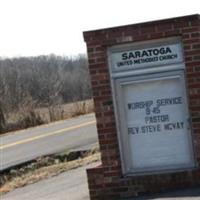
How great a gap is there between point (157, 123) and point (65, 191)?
2.95 meters

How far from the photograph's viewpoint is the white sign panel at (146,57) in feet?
32.7

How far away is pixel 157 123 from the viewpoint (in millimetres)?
10188

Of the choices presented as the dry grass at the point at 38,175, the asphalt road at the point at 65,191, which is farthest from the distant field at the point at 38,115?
the asphalt road at the point at 65,191

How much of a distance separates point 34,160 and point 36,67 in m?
68.0

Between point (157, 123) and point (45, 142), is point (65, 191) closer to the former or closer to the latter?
point (157, 123)

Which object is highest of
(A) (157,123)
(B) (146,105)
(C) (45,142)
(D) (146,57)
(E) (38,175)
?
(D) (146,57)

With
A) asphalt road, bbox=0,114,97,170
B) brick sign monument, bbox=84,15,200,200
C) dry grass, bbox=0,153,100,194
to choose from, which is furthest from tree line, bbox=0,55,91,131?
brick sign monument, bbox=84,15,200,200

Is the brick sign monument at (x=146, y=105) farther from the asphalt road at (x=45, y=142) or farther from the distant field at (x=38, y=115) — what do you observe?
the distant field at (x=38, y=115)

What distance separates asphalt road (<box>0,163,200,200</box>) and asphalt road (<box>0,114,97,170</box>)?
4295 mm

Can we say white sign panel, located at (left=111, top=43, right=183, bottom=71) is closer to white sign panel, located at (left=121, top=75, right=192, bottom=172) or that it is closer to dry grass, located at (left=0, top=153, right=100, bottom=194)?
white sign panel, located at (left=121, top=75, right=192, bottom=172)

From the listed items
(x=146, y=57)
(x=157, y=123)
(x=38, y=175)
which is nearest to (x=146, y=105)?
(x=157, y=123)

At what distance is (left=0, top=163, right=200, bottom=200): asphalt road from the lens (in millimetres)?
9766

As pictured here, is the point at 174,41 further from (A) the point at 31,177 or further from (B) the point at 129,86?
(A) the point at 31,177

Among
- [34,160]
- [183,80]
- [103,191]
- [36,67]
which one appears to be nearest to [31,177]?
[34,160]
